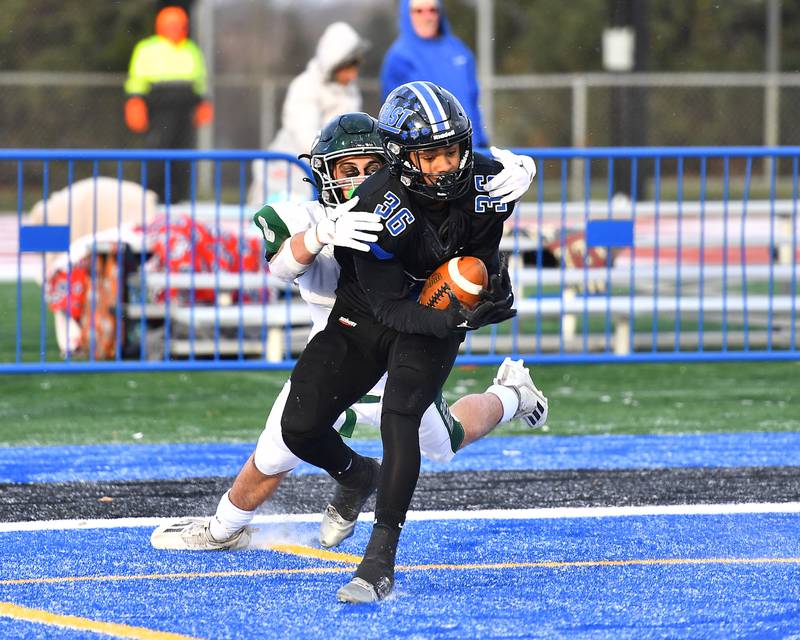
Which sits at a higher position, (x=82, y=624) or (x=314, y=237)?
(x=314, y=237)

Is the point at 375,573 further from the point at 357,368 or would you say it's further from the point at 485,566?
the point at 357,368

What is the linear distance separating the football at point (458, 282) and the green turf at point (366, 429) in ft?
10.6

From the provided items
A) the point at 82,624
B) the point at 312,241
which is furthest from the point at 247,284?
the point at 82,624

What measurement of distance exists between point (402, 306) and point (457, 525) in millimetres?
1343

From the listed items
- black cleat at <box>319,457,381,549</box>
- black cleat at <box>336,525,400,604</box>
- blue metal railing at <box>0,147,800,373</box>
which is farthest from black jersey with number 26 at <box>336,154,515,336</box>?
blue metal railing at <box>0,147,800,373</box>

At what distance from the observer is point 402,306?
5020 millimetres

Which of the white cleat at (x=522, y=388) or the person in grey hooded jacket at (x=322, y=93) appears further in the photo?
the person in grey hooded jacket at (x=322, y=93)

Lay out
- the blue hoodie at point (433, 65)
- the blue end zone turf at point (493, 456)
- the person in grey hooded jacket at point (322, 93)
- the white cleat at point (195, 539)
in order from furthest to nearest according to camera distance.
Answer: the person in grey hooded jacket at point (322, 93) < the blue hoodie at point (433, 65) < the blue end zone turf at point (493, 456) < the white cleat at point (195, 539)

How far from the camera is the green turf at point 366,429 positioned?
27.5 ft

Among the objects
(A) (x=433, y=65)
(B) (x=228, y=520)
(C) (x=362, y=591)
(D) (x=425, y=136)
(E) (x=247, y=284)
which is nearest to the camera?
(C) (x=362, y=591)

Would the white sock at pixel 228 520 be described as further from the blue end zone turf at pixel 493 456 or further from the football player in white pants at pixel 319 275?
the blue end zone turf at pixel 493 456

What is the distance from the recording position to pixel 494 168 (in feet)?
17.2

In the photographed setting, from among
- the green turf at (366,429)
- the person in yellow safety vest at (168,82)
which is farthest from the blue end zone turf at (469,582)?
the person in yellow safety vest at (168,82)

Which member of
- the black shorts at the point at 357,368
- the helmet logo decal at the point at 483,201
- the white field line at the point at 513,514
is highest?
the helmet logo decal at the point at 483,201
